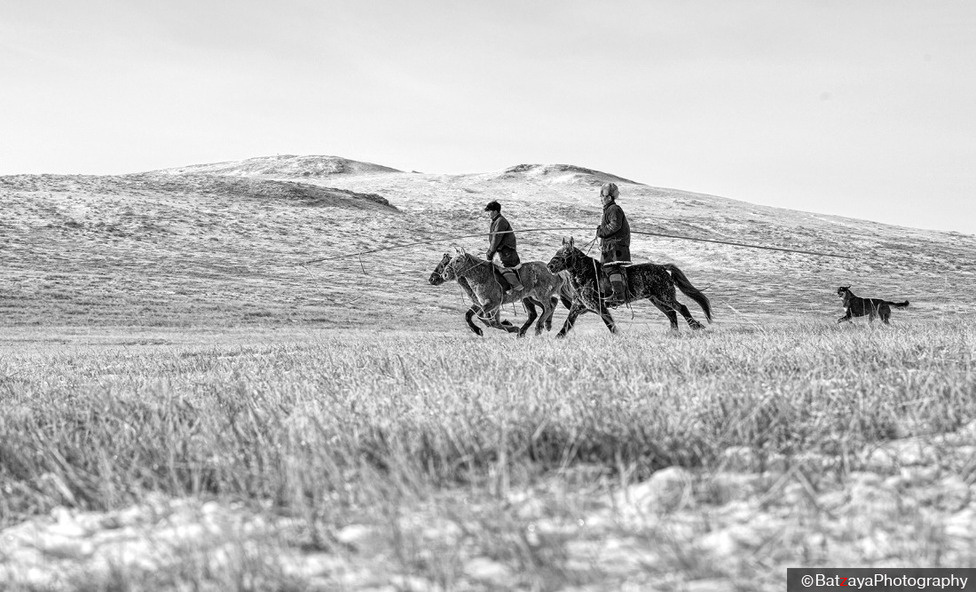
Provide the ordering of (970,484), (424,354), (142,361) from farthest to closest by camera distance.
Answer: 1. (142,361)
2. (424,354)
3. (970,484)

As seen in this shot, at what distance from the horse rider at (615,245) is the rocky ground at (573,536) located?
38.9 feet

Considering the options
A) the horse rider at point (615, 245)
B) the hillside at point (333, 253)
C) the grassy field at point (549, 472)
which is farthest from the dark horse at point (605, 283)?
the grassy field at point (549, 472)

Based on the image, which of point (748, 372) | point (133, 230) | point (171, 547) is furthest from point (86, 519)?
point (133, 230)

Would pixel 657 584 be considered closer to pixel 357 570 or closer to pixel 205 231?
pixel 357 570

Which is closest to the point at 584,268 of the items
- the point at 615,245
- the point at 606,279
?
the point at 606,279

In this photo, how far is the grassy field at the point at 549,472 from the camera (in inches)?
88.1

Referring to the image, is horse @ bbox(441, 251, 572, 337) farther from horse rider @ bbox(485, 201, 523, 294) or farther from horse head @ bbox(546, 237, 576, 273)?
horse head @ bbox(546, 237, 576, 273)

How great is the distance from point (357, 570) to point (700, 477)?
3.91 ft

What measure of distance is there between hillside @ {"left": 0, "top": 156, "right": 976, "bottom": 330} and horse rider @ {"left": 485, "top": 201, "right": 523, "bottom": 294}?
4.32m

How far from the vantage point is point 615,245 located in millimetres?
14867

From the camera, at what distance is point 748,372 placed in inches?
207

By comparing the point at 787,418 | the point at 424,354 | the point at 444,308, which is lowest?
the point at 444,308

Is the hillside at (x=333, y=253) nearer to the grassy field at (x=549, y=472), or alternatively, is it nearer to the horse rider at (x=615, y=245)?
the horse rider at (x=615, y=245)

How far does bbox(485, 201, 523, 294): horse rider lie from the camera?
16.6 m
